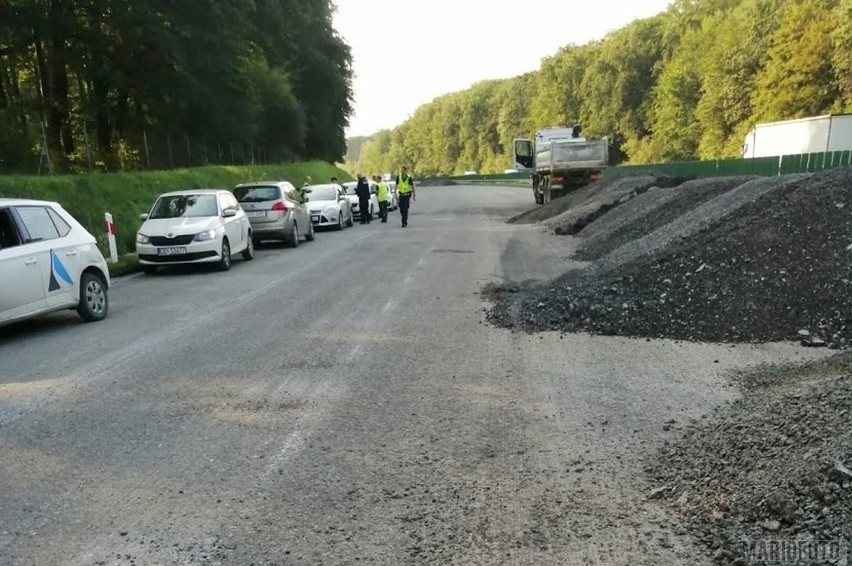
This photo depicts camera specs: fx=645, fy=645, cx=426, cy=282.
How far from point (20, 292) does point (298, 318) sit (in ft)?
11.2

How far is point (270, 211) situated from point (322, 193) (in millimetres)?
6902

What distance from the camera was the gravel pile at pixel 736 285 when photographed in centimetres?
736

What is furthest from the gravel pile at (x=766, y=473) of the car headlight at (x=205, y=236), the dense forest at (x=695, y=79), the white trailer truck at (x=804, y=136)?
the dense forest at (x=695, y=79)

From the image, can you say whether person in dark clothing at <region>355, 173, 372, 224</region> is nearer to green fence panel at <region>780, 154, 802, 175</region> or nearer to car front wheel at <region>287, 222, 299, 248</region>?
car front wheel at <region>287, 222, 299, 248</region>

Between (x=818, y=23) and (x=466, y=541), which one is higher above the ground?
(x=818, y=23)

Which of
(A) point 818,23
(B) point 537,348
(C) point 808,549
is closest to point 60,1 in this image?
(B) point 537,348

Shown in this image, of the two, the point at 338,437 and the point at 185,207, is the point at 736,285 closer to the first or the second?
the point at 338,437

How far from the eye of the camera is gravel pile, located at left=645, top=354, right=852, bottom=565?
10.5ft

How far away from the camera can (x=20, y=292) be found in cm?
798

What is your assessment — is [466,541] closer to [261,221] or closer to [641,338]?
Result: [641,338]

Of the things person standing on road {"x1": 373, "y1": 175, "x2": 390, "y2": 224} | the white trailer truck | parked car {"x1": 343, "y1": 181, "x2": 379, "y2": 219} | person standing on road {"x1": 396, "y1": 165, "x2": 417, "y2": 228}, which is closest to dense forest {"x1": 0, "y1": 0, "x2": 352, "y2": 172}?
parked car {"x1": 343, "y1": 181, "x2": 379, "y2": 219}

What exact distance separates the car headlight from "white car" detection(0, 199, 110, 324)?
3982 millimetres

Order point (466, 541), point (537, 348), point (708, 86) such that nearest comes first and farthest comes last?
point (466, 541), point (537, 348), point (708, 86)

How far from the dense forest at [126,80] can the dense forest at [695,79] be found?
1611 inches
